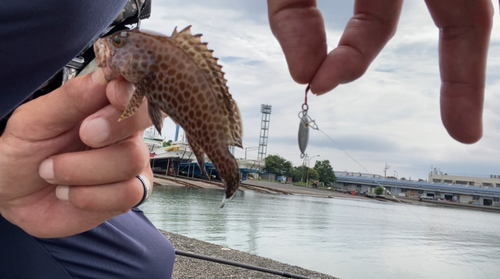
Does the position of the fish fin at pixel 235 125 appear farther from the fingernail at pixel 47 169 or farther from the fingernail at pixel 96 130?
the fingernail at pixel 47 169

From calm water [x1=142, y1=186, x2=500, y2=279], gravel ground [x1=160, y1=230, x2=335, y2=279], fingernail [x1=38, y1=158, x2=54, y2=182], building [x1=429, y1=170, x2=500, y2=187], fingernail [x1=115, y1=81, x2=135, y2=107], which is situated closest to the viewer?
fingernail [x1=115, y1=81, x2=135, y2=107]

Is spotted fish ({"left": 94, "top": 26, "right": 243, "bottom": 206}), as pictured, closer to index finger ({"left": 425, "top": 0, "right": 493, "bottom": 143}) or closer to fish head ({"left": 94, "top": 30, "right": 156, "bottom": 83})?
fish head ({"left": 94, "top": 30, "right": 156, "bottom": 83})

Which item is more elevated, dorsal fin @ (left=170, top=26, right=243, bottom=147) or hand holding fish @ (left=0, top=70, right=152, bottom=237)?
dorsal fin @ (left=170, top=26, right=243, bottom=147)

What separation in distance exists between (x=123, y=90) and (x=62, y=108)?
14.2 inches

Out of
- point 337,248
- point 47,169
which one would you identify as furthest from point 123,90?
point 337,248

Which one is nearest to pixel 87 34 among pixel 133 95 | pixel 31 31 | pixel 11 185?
pixel 31 31

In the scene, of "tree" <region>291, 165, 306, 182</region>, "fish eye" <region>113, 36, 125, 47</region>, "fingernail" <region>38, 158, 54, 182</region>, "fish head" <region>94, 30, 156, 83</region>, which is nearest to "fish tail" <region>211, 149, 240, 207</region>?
"fish head" <region>94, 30, 156, 83</region>

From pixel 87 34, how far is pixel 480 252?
17.0m

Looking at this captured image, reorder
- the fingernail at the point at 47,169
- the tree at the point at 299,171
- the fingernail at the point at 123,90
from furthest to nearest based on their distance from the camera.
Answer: the tree at the point at 299,171 → the fingernail at the point at 47,169 → the fingernail at the point at 123,90

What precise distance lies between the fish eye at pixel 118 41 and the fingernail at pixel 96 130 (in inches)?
13.0

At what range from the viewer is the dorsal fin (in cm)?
125

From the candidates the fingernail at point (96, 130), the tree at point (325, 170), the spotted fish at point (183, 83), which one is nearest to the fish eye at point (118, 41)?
the spotted fish at point (183, 83)

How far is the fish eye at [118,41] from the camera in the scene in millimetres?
1244

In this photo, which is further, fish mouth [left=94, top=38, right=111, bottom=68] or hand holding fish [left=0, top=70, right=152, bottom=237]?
hand holding fish [left=0, top=70, right=152, bottom=237]
